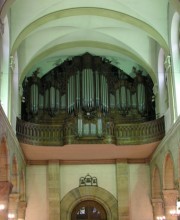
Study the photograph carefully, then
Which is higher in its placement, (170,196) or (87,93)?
(87,93)

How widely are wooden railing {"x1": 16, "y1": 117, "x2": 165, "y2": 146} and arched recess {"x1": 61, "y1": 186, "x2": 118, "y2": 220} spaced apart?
3.82 meters

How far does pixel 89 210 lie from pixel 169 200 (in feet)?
17.7

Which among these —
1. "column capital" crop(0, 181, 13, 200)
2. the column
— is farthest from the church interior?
"column capital" crop(0, 181, 13, 200)

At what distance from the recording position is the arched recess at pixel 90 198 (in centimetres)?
2177

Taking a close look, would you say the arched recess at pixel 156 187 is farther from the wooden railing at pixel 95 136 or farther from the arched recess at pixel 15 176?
the arched recess at pixel 15 176

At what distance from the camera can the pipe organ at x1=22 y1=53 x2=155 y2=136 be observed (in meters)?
20.6

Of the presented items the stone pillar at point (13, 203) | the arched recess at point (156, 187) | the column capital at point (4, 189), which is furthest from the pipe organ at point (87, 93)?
the column capital at point (4, 189)

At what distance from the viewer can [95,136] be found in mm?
19031

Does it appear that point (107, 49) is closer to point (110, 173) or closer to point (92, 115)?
point (92, 115)

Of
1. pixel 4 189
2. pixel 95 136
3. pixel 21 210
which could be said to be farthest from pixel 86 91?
pixel 4 189

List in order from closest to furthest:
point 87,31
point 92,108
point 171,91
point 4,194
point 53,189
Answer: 1. point 4,194
2. point 171,91
3. point 92,108
4. point 87,31
5. point 53,189

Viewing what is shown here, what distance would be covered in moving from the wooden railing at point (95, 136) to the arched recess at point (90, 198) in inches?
150

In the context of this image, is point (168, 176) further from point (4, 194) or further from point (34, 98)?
point (4, 194)

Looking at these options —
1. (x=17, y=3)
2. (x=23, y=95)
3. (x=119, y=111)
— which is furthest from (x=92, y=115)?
(x=17, y=3)
